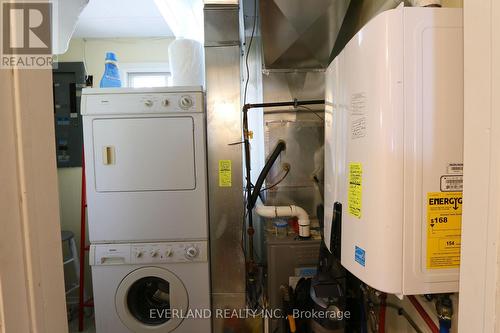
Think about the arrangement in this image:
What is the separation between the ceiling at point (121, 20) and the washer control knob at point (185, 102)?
0.97 metres

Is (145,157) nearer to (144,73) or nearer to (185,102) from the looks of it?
(185,102)

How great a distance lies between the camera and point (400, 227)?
2.13 ft

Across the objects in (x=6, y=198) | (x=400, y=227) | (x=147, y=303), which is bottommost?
(x=147, y=303)

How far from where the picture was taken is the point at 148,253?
158 cm

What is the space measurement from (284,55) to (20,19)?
1.38m

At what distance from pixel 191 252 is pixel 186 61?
50.4 inches

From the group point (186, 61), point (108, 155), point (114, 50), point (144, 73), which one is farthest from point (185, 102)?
point (114, 50)

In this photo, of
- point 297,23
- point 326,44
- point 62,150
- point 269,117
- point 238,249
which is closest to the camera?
point 297,23

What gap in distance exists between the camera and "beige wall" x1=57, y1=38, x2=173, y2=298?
7.79ft

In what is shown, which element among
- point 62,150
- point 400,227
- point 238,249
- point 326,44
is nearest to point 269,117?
point 326,44

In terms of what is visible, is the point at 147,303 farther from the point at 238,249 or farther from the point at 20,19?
the point at 20,19

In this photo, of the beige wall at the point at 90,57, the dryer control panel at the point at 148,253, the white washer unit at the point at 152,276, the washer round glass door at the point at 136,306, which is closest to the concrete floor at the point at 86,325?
the beige wall at the point at 90,57

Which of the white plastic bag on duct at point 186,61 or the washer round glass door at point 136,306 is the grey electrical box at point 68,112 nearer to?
the white plastic bag on duct at point 186,61

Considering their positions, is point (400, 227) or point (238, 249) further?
point (238, 249)
